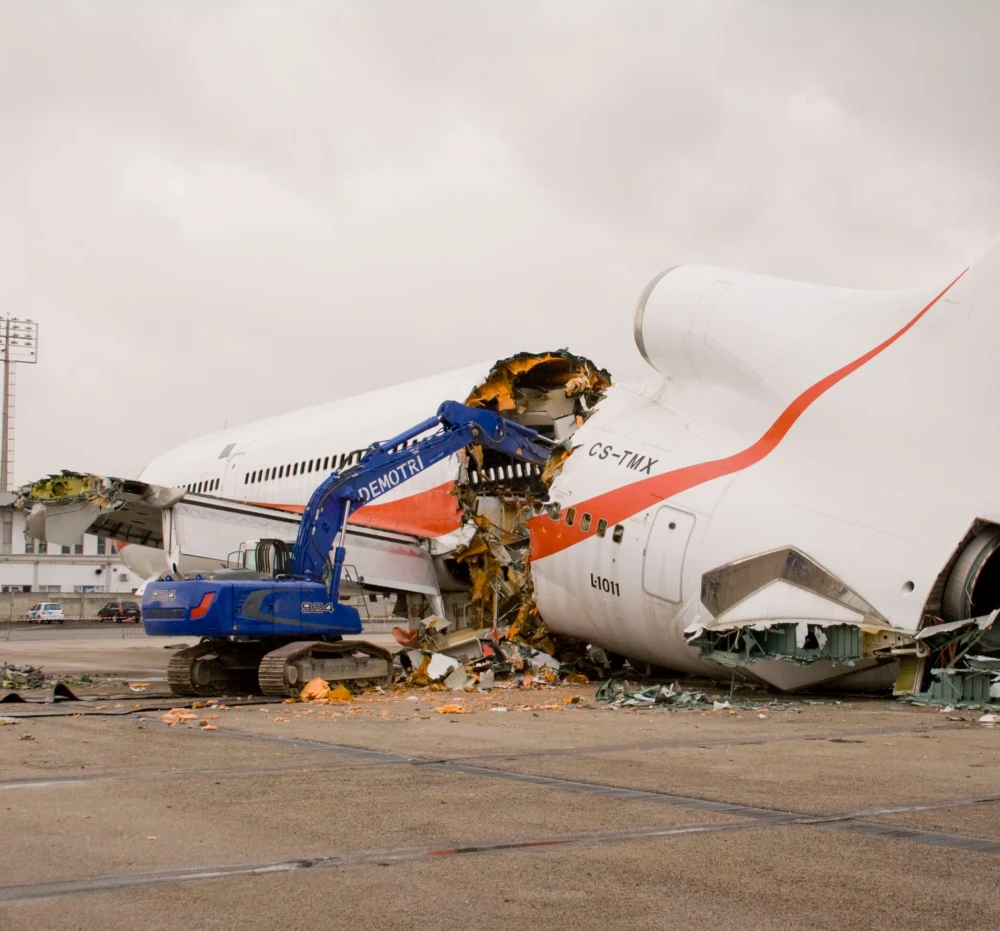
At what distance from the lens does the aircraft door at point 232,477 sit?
98.5ft

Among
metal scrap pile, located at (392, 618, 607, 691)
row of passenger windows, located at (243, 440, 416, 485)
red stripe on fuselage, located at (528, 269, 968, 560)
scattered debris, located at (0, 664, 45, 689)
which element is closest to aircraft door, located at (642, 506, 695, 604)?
red stripe on fuselage, located at (528, 269, 968, 560)

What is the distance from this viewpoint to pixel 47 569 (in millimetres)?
80938

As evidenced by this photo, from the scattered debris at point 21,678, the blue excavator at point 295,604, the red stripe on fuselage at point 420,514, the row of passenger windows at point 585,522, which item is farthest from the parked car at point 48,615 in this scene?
the row of passenger windows at point 585,522

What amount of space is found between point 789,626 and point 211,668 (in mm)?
8390

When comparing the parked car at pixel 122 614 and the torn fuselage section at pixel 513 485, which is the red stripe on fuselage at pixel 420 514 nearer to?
the torn fuselage section at pixel 513 485

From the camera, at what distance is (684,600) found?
15492 mm

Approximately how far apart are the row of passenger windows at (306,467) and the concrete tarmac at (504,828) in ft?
42.1

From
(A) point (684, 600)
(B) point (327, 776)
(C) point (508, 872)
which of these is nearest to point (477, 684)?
(A) point (684, 600)

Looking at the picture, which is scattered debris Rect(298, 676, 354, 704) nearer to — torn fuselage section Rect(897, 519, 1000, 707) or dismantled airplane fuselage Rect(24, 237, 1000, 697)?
dismantled airplane fuselage Rect(24, 237, 1000, 697)

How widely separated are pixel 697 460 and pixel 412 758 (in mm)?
7272

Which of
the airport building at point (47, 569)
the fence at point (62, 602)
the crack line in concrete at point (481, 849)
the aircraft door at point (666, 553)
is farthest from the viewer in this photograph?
the airport building at point (47, 569)

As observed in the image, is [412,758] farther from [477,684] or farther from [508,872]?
[477,684]

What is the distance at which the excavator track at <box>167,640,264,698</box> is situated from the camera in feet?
56.7

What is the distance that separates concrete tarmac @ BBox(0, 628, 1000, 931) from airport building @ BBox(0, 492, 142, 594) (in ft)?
231
